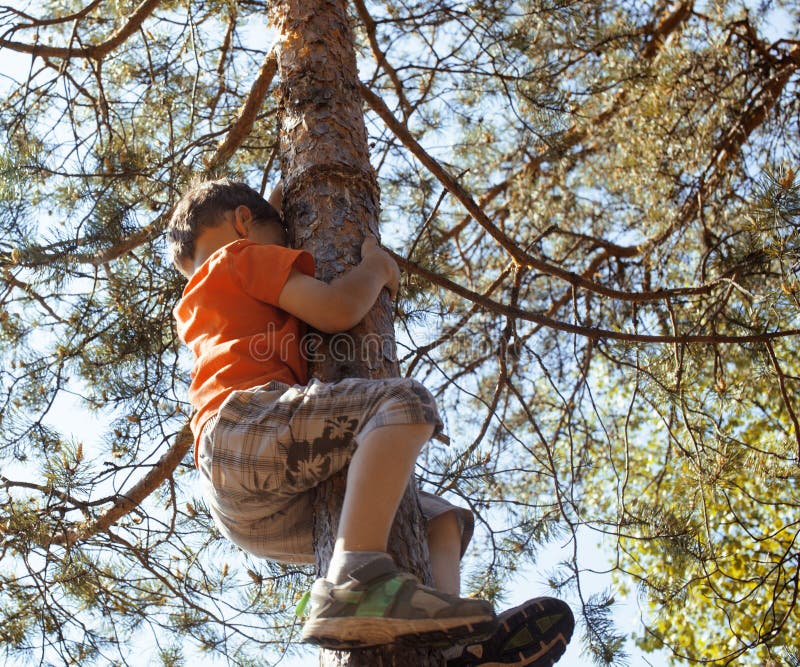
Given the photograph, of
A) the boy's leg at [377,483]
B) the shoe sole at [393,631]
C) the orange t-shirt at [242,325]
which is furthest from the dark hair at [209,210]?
the shoe sole at [393,631]

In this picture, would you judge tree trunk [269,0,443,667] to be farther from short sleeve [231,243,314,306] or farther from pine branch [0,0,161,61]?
pine branch [0,0,161,61]

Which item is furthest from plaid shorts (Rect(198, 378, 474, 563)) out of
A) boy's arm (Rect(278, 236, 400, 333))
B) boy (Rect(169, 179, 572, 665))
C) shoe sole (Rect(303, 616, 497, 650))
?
shoe sole (Rect(303, 616, 497, 650))

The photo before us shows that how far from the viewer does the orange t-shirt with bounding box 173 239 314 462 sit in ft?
5.33

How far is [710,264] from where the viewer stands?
366cm

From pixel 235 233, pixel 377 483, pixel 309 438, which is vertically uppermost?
pixel 235 233

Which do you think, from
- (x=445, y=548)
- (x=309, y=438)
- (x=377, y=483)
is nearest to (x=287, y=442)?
(x=309, y=438)

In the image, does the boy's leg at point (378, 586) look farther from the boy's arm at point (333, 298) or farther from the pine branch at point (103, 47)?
the pine branch at point (103, 47)

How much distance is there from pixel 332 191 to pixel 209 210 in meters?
0.27

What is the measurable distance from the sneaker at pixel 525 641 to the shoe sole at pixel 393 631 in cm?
29

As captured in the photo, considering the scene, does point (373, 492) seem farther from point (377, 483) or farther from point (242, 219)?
point (242, 219)

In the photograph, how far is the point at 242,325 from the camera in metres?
1.69

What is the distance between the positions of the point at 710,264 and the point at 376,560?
2.76 meters

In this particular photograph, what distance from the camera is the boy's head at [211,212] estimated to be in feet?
6.25

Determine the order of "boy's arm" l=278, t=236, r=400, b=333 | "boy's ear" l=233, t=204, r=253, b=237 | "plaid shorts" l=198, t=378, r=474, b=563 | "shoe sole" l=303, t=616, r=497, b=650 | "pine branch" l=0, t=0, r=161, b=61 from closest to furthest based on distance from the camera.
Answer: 1. "shoe sole" l=303, t=616, r=497, b=650
2. "plaid shorts" l=198, t=378, r=474, b=563
3. "boy's arm" l=278, t=236, r=400, b=333
4. "boy's ear" l=233, t=204, r=253, b=237
5. "pine branch" l=0, t=0, r=161, b=61
